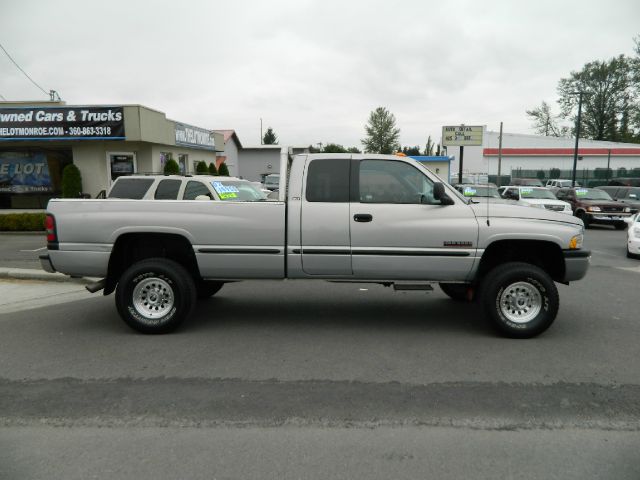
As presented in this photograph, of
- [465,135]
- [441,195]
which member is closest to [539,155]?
[465,135]

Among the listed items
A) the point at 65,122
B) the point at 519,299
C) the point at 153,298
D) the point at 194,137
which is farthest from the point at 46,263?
the point at 194,137

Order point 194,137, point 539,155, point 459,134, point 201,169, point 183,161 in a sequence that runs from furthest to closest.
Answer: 1. point 539,155
2. point 183,161
3. point 194,137
4. point 201,169
5. point 459,134

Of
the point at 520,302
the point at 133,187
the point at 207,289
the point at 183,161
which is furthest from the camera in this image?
the point at 183,161

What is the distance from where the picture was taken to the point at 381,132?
247ft

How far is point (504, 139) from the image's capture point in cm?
6525

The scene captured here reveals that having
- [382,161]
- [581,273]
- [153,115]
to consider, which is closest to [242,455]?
[382,161]

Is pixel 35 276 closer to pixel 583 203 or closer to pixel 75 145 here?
pixel 75 145

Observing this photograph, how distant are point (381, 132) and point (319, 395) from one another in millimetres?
73336

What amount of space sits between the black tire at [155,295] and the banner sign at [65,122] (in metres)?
15.6

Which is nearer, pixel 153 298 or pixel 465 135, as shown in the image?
pixel 153 298

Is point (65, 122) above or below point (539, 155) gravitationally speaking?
below

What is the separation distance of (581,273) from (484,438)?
3099 millimetres

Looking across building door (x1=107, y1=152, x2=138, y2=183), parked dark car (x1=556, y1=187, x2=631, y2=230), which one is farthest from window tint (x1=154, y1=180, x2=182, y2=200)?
parked dark car (x1=556, y1=187, x2=631, y2=230)

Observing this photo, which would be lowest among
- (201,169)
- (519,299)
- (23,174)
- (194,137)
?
(519,299)
